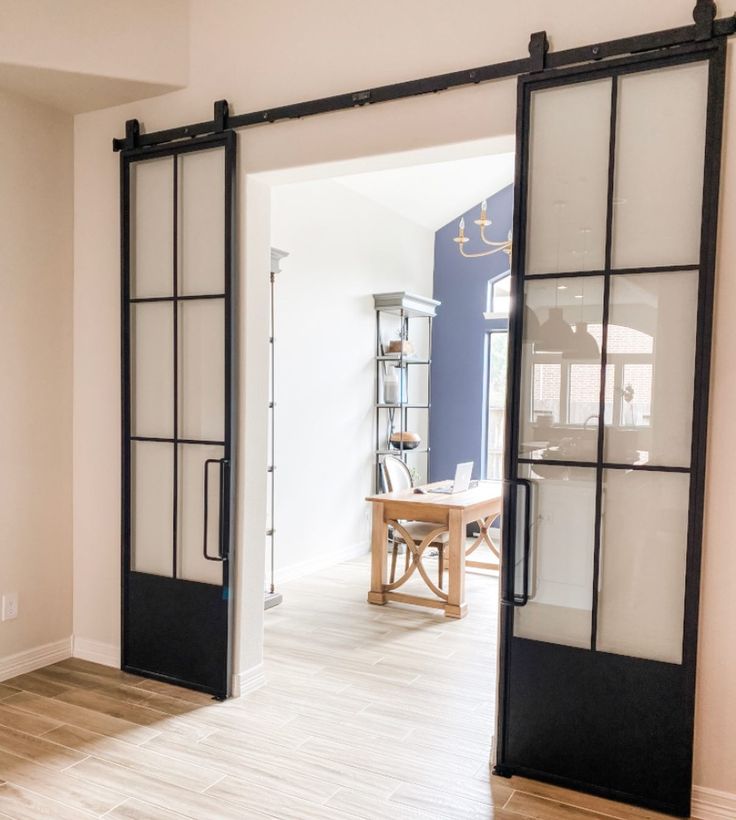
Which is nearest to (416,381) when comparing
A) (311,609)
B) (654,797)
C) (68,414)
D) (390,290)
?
(390,290)

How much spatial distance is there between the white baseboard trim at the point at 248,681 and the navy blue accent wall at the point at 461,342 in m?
4.34

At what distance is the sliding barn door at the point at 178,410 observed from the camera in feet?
10.8

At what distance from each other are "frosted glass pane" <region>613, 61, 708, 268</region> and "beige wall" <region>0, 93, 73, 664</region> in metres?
2.71

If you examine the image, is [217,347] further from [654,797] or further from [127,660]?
[654,797]

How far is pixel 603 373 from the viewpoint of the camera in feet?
8.32

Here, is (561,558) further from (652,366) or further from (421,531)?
(421,531)

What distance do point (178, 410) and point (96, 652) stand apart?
1384 mm

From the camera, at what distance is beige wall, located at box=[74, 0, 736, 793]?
2.39 metres

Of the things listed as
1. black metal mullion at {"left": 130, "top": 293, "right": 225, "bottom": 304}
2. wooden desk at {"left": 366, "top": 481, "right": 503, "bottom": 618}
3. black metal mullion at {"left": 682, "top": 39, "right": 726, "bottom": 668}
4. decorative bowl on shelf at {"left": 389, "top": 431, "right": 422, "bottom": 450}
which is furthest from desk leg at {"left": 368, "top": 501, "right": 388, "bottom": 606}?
black metal mullion at {"left": 682, "top": 39, "right": 726, "bottom": 668}

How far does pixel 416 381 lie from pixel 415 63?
186 inches

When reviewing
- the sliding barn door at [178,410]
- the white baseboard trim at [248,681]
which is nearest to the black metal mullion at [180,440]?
the sliding barn door at [178,410]

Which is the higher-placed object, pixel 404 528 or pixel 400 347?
pixel 400 347

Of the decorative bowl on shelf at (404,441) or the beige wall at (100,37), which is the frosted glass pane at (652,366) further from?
the decorative bowl on shelf at (404,441)

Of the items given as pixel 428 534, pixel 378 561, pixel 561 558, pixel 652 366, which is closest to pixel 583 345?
pixel 652 366
